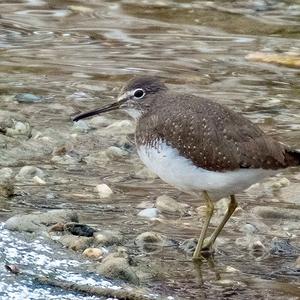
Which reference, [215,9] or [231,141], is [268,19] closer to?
[215,9]

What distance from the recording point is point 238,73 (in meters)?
12.4

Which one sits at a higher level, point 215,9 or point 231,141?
point 231,141

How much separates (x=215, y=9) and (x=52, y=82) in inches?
155

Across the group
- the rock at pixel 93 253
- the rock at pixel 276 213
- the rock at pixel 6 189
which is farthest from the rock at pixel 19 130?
the rock at pixel 93 253

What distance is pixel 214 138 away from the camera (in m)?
7.27

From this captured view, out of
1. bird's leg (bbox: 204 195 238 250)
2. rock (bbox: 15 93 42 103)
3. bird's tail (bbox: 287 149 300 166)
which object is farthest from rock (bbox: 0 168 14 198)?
rock (bbox: 15 93 42 103)

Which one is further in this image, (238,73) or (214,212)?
(238,73)

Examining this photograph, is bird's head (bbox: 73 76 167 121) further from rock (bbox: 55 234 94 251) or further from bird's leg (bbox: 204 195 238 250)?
rock (bbox: 55 234 94 251)

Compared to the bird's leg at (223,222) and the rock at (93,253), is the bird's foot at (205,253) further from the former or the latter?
the rock at (93,253)

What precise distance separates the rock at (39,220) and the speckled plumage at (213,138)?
0.73m

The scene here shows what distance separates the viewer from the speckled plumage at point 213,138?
7.22 meters

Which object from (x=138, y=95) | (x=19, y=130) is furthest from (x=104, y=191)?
(x=19, y=130)

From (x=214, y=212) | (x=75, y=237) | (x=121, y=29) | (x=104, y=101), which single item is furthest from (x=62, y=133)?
(x=121, y=29)

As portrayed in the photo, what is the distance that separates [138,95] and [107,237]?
1095mm
